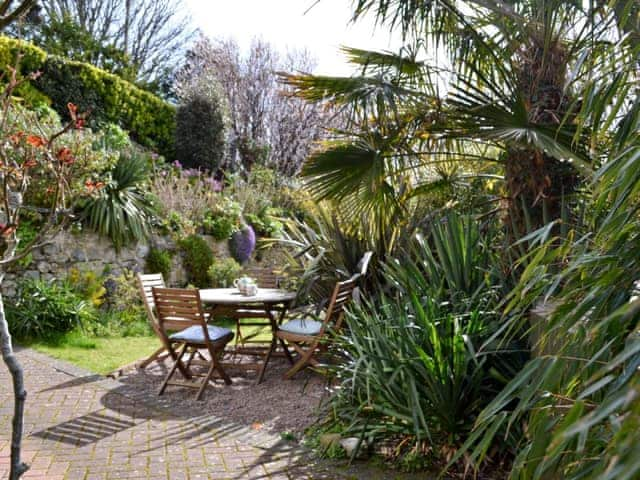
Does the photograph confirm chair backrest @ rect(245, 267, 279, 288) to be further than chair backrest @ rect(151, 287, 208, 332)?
Yes

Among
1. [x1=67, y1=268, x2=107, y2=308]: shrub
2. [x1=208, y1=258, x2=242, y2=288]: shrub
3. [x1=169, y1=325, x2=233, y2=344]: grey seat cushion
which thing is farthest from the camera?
[x1=208, y1=258, x2=242, y2=288]: shrub

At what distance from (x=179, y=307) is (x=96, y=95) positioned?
856 centimetres

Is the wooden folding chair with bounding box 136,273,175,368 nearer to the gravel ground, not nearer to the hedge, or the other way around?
the gravel ground

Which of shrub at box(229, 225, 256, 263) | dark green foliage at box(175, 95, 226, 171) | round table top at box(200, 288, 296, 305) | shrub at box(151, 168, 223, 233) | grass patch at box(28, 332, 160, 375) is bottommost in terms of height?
grass patch at box(28, 332, 160, 375)

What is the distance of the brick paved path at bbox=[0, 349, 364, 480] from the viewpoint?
3.38 metres

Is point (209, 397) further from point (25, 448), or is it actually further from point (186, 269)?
point (186, 269)

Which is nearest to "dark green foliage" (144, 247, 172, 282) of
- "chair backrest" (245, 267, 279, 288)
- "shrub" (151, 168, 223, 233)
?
"shrub" (151, 168, 223, 233)

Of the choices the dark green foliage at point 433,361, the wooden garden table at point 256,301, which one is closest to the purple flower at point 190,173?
the wooden garden table at point 256,301

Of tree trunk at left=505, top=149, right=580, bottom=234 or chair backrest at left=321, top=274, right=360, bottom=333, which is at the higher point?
tree trunk at left=505, top=149, right=580, bottom=234

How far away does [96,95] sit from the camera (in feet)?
39.9

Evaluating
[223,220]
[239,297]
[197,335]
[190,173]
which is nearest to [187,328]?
[197,335]

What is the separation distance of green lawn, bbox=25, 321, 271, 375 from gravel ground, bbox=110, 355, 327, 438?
0.36 metres

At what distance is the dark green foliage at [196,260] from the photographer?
9289mm

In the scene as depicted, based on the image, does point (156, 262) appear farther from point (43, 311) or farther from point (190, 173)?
point (190, 173)
